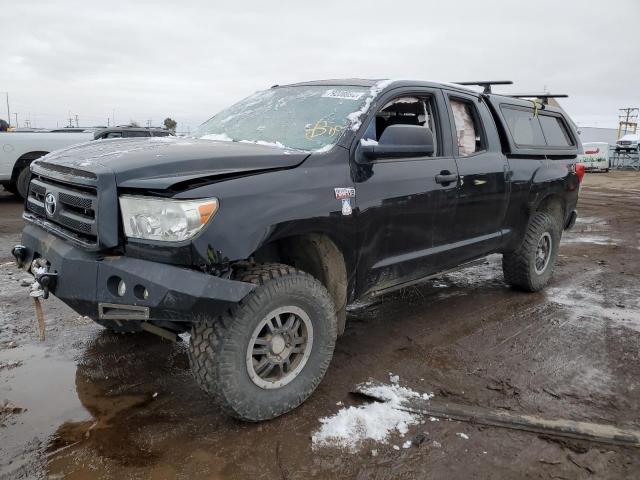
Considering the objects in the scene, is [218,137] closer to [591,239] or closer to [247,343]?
[247,343]

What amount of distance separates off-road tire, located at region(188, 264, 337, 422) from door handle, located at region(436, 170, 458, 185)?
1354 millimetres

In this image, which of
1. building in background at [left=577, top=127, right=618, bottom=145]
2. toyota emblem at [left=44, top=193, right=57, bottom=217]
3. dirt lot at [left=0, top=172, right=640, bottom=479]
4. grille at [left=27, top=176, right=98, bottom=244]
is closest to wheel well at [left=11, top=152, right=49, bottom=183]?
dirt lot at [left=0, top=172, right=640, bottom=479]

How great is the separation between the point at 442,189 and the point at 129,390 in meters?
2.47

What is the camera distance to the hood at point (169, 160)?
2.47 metres

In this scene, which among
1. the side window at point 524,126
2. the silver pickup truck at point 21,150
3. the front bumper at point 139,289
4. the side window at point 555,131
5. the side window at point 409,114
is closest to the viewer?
the front bumper at point 139,289

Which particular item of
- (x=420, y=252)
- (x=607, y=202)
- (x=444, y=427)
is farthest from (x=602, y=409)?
(x=607, y=202)

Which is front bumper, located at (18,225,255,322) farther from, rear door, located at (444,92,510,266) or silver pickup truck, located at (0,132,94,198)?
silver pickup truck, located at (0,132,94,198)

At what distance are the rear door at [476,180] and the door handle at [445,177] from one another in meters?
0.10

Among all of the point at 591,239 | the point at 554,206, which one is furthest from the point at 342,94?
the point at 591,239

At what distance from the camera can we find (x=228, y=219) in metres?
2.47

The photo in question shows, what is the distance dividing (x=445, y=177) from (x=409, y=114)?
2.09 feet

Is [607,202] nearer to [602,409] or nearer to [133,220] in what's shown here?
[602,409]

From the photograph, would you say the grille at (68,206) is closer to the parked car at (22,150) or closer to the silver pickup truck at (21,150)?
the parked car at (22,150)

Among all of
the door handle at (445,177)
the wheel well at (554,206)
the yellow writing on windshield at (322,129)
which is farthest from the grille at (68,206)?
the wheel well at (554,206)
